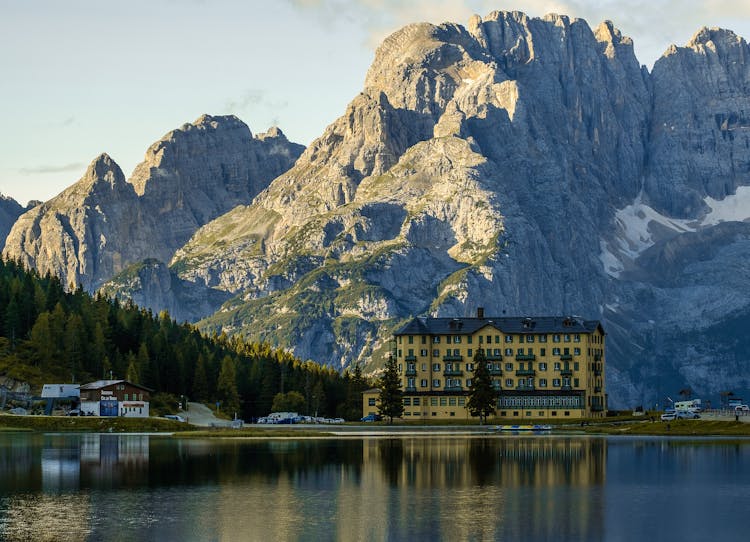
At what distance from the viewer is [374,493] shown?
9481 cm

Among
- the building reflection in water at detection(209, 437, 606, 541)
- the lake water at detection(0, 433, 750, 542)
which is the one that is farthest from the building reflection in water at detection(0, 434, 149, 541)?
the building reflection in water at detection(209, 437, 606, 541)

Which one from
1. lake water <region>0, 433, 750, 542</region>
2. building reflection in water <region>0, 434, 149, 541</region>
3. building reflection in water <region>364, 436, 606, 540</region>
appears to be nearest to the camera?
lake water <region>0, 433, 750, 542</region>

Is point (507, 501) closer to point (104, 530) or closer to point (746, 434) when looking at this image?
point (104, 530)

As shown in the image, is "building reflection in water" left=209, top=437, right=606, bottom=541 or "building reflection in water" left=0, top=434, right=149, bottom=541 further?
"building reflection in water" left=0, top=434, right=149, bottom=541

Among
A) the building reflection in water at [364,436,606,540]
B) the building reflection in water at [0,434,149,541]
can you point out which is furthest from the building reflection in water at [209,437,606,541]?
the building reflection in water at [0,434,149,541]

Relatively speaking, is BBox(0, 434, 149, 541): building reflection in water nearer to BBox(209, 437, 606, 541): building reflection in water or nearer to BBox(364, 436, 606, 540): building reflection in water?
BBox(209, 437, 606, 541): building reflection in water

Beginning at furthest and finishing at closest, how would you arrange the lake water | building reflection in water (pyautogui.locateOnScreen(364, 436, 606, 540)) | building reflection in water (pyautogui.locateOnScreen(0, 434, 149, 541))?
1. building reflection in water (pyautogui.locateOnScreen(364, 436, 606, 540))
2. building reflection in water (pyautogui.locateOnScreen(0, 434, 149, 541))
3. the lake water

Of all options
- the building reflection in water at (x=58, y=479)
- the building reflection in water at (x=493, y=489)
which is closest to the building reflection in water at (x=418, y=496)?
the building reflection in water at (x=493, y=489)

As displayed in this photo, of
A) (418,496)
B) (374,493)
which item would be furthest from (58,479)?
(418,496)

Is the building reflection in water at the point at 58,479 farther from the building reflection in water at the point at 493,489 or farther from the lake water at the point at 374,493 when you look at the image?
the building reflection in water at the point at 493,489

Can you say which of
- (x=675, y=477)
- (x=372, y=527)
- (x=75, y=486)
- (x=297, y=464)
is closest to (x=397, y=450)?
(x=297, y=464)

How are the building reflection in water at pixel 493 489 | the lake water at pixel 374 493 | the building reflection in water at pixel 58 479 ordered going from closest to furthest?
the lake water at pixel 374 493, the building reflection in water at pixel 58 479, the building reflection in water at pixel 493 489

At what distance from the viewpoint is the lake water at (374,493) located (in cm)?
7619

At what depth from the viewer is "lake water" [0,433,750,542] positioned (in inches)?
3000
